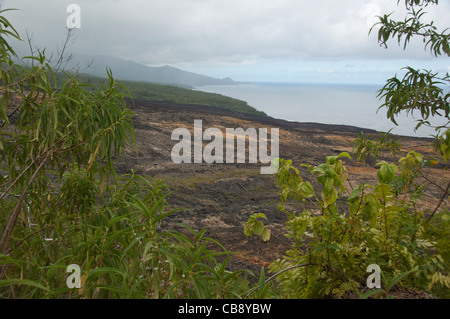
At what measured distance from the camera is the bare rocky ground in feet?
23.0

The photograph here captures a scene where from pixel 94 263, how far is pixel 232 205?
7598mm

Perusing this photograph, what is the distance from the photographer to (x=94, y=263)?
163 centimetres

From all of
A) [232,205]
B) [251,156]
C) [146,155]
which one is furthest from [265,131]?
[232,205]

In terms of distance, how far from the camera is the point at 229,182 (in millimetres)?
10828
